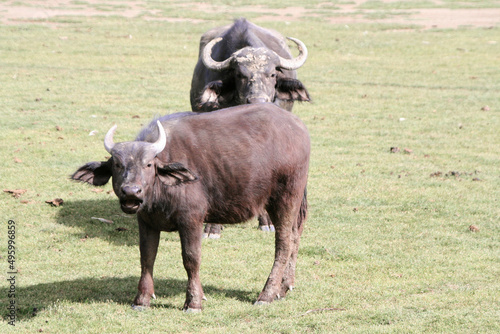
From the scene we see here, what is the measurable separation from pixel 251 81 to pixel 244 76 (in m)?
0.13

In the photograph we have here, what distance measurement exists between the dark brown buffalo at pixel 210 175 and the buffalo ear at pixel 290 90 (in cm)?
300

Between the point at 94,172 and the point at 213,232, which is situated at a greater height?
the point at 94,172

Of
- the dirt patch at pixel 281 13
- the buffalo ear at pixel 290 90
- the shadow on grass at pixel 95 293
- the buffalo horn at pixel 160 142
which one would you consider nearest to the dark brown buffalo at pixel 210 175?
the buffalo horn at pixel 160 142

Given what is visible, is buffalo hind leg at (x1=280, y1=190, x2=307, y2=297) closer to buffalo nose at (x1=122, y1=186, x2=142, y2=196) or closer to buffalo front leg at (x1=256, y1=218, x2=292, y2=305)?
buffalo front leg at (x1=256, y1=218, x2=292, y2=305)

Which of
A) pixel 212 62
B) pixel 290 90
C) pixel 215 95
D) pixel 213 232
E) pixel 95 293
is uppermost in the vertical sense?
pixel 212 62

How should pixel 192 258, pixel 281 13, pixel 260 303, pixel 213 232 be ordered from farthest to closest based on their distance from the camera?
pixel 281 13 < pixel 213 232 < pixel 260 303 < pixel 192 258

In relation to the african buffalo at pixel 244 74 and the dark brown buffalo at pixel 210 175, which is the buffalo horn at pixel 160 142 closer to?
the dark brown buffalo at pixel 210 175

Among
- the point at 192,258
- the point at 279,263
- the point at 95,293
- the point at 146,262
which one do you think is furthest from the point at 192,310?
the point at 95,293

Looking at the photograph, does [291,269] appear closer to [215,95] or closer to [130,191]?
[130,191]

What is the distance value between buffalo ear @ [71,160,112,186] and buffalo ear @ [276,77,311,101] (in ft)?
14.2

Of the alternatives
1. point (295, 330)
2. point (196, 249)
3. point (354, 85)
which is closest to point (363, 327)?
point (295, 330)

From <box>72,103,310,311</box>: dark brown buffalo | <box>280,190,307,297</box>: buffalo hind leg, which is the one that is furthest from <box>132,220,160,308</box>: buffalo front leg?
<box>280,190,307,297</box>: buffalo hind leg

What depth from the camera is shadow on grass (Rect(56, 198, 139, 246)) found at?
9.63 meters

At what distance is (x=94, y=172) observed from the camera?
270 inches
